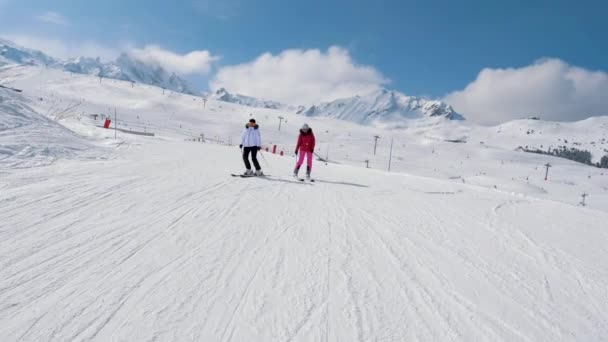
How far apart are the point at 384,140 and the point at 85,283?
65366 millimetres

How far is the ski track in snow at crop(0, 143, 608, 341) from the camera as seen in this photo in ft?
7.00

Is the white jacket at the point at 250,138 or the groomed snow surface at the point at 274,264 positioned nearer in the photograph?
the groomed snow surface at the point at 274,264

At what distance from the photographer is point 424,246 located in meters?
3.92

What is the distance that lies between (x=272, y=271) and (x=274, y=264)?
5.9 inches

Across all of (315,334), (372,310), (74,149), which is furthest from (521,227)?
(74,149)

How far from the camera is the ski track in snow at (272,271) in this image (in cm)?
213

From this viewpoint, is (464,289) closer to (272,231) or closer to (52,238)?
(272,231)

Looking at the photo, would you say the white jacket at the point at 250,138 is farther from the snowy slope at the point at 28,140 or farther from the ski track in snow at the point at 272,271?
the snowy slope at the point at 28,140

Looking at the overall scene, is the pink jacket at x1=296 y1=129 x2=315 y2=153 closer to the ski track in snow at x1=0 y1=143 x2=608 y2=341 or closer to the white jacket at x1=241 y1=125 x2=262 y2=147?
the white jacket at x1=241 y1=125 x2=262 y2=147

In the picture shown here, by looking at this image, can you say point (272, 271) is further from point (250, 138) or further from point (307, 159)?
point (307, 159)

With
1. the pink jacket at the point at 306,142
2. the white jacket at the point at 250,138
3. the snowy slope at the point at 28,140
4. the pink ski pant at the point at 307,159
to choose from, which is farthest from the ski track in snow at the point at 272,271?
the pink jacket at the point at 306,142

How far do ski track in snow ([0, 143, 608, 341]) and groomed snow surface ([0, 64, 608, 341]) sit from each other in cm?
1

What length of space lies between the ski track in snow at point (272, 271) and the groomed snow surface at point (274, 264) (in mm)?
15

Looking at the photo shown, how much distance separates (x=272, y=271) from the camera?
9.52 feet
